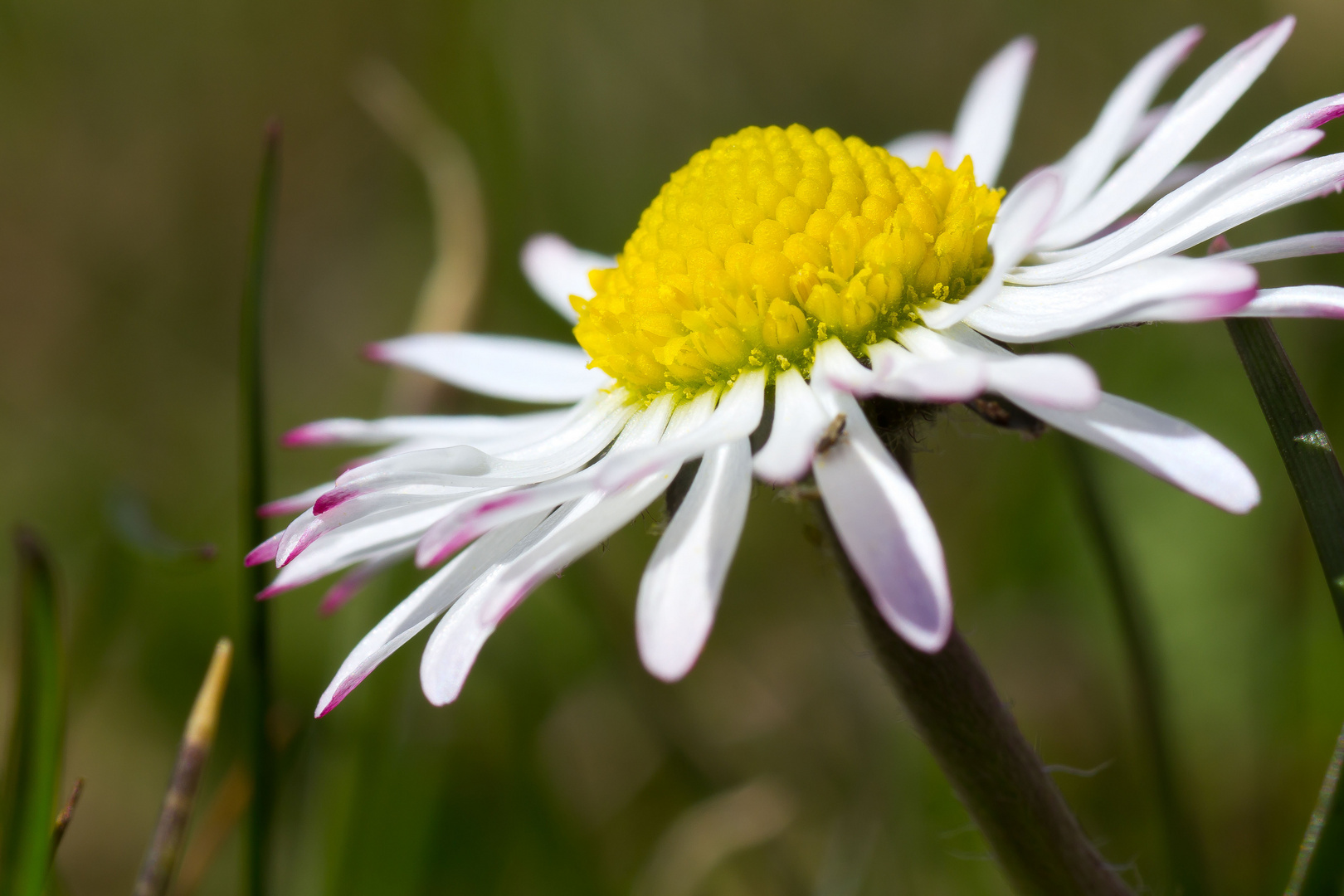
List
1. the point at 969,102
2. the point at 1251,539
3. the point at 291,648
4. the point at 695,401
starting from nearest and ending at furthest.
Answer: the point at 695,401
the point at 969,102
the point at 1251,539
the point at 291,648

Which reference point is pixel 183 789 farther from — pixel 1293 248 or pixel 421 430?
pixel 1293 248

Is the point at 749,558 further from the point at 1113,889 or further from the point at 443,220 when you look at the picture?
the point at 1113,889

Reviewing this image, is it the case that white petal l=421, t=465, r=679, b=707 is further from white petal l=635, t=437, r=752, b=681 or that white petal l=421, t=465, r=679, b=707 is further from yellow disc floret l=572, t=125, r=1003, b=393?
yellow disc floret l=572, t=125, r=1003, b=393

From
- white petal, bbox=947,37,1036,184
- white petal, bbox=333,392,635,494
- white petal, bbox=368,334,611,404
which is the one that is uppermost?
white petal, bbox=947,37,1036,184

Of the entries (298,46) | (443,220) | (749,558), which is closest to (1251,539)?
(749,558)

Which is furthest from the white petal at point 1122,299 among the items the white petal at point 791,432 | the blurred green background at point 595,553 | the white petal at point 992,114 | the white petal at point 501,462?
the white petal at point 992,114

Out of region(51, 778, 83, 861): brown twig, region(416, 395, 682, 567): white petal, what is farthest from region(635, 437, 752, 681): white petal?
region(51, 778, 83, 861): brown twig

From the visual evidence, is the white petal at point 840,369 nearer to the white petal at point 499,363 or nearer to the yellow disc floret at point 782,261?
the yellow disc floret at point 782,261
